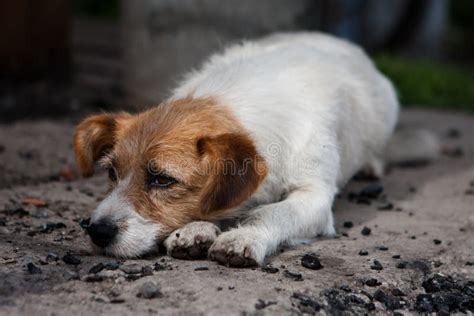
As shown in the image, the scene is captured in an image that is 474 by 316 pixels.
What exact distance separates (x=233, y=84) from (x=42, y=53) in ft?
15.3

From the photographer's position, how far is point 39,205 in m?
6.04

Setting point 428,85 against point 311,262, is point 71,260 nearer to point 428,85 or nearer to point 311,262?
point 311,262

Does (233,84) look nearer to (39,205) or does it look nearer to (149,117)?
(149,117)

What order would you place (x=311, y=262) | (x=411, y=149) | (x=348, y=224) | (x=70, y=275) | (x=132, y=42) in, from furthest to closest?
1. (x=132, y=42)
2. (x=411, y=149)
3. (x=348, y=224)
4. (x=311, y=262)
5. (x=70, y=275)

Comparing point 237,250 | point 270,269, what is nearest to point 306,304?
point 270,269

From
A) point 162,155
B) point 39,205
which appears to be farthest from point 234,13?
point 162,155

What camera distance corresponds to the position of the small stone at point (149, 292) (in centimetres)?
410

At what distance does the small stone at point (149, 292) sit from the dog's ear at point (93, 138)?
1.58m

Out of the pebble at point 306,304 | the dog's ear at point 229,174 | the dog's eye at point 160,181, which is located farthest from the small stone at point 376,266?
the dog's eye at point 160,181

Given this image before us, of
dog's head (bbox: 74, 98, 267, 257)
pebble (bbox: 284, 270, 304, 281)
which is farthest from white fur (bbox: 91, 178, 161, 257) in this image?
pebble (bbox: 284, 270, 304, 281)

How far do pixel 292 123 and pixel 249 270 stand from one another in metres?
1.40

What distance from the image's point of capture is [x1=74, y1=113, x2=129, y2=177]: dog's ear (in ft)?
18.1

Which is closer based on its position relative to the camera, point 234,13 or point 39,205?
point 39,205

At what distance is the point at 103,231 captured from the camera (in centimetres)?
470
